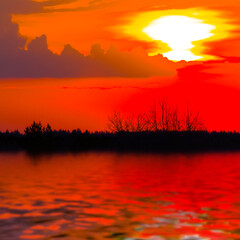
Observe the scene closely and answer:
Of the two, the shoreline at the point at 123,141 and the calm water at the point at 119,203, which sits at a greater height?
the shoreline at the point at 123,141

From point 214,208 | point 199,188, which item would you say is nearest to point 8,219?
point 214,208

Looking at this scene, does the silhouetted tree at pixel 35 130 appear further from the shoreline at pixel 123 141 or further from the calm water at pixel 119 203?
the calm water at pixel 119 203

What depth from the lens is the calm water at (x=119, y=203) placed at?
44.0ft

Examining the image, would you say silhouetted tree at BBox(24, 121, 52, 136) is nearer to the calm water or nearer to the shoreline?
the shoreline

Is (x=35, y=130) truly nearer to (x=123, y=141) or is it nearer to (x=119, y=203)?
(x=123, y=141)

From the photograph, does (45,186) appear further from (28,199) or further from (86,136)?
(86,136)

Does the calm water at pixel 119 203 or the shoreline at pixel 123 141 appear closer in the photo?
the calm water at pixel 119 203

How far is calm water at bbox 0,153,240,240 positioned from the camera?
13.4m

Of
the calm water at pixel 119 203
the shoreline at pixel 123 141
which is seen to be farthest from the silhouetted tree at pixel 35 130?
the calm water at pixel 119 203

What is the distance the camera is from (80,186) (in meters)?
23.0

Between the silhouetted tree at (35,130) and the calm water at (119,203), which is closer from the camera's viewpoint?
the calm water at (119,203)

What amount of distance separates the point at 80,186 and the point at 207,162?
15.8 m

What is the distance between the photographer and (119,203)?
18016 millimetres

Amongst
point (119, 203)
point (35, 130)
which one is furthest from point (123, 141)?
point (119, 203)
